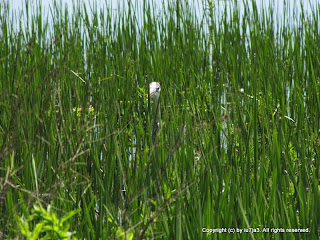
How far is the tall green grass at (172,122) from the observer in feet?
6.80

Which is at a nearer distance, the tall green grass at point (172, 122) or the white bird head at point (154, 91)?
the tall green grass at point (172, 122)

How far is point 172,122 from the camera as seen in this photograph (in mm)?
2721

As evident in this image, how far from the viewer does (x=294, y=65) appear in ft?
15.6

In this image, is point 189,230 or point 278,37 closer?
point 189,230

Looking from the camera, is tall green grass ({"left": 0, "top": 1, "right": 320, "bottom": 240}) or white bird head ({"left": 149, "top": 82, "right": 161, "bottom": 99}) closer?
tall green grass ({"left": 0, "top": 1, "right": 320, "bottom": 240})

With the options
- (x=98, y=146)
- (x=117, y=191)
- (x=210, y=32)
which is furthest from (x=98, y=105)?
(x=210, y=32)

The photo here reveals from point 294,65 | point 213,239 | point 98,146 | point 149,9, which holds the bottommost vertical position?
point 213,239

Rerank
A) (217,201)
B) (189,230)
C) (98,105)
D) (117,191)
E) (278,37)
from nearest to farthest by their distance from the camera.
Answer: (189,230)
(217,201)
(117,191)
(98,105)
(278,37)

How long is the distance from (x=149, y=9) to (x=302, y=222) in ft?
12.0

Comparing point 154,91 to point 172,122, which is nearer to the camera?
point 172,122

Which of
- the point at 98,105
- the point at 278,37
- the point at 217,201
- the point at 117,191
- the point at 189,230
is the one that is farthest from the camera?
the point at 278,37

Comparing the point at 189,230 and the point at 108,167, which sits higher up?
the point at 108,167

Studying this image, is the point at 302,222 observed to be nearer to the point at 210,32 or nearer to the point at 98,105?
the point at 98,105

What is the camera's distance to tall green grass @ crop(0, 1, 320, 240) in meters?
2.07
